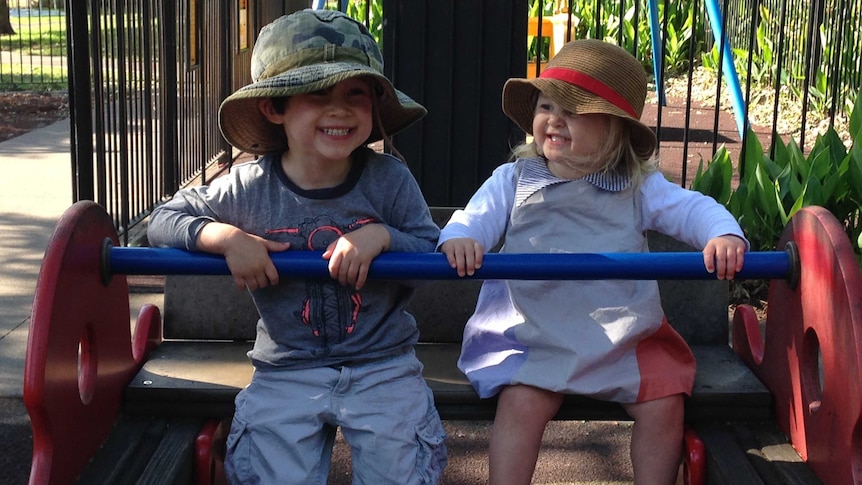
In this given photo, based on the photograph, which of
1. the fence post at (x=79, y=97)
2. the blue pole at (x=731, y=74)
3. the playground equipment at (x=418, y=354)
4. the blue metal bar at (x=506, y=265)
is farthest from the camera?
the blue pole at (x=731, y=74)

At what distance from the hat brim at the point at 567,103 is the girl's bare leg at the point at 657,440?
64 cm

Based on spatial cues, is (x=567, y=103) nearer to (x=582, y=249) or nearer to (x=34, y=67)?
(x=582, y=249)

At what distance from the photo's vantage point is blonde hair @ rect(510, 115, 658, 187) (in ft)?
9.05

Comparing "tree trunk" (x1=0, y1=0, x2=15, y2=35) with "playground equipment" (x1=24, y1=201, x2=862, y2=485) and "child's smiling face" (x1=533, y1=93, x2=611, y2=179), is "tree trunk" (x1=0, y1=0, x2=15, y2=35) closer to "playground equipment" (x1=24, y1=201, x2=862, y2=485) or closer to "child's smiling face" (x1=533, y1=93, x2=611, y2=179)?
"playground equipment" (x1=24, y1=201, x2=862, y2=485)

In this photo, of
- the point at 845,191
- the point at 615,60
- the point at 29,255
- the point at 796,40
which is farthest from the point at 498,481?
the point at 796,40

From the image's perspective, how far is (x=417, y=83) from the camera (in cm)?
440

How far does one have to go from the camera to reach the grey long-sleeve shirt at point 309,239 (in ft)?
8.42

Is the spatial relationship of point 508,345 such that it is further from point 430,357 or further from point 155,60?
point 155,60

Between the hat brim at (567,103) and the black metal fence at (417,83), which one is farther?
the black metal fence at (417,83)

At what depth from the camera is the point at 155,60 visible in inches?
246

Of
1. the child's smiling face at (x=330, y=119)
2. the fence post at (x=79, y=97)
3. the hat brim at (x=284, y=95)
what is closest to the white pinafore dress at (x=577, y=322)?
the hat brim at (x=284, y=95)

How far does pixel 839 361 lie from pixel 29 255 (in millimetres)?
4239

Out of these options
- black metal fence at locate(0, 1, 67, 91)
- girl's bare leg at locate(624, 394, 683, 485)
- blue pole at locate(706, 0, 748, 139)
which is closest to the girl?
girl's bare leg at locate(624, 394, 683, 485)

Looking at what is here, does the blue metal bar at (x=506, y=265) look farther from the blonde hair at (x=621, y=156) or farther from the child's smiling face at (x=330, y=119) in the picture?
the blonde hair at (x=621, y=156)
